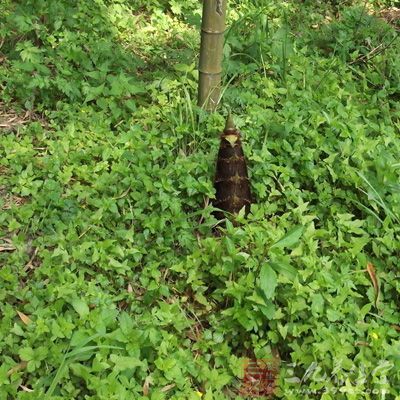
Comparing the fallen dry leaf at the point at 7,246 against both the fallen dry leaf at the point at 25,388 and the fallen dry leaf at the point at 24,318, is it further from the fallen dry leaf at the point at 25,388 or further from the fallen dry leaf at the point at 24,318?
the fallen dry leaf at the point at 25,388

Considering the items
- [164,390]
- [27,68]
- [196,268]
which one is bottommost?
[164,390]

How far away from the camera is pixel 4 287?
10.2 feet

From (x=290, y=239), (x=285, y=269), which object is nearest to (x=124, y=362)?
(x=285, y=269)

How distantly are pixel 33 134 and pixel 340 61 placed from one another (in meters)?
2.43

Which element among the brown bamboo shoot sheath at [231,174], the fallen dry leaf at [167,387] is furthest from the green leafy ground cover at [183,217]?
the brown bamboo shoot sheath at [231,174]

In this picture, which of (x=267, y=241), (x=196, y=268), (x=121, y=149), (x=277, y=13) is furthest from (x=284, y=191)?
(x=277, y=13)

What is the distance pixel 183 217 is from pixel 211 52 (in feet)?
3.54

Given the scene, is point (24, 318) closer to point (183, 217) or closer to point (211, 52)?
point (183, 217)

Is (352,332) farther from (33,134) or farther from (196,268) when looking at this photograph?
(33,134)

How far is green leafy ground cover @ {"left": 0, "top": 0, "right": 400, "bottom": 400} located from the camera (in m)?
2.82

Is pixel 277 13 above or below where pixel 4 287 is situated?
above

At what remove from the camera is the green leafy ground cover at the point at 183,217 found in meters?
2.82

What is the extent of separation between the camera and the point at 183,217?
3.42m

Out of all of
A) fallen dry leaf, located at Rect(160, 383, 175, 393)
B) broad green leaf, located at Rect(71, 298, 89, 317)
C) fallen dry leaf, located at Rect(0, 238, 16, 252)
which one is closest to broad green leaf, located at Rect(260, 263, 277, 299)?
fallen dry leaf, located at Rect(160, 383, 175, 393)
